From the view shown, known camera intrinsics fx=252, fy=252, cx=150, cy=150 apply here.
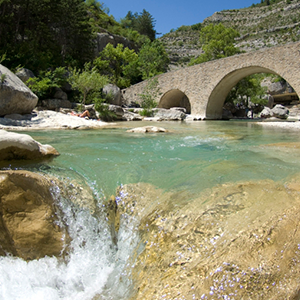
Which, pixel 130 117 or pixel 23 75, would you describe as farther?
pixel 130 117

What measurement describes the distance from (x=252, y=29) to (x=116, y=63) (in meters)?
54.1

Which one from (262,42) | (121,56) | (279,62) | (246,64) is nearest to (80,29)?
(121,56)

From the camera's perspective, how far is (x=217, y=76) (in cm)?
1977

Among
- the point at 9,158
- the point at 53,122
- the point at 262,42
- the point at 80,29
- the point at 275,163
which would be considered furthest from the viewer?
the point at 262,42

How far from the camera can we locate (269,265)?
1832 millimetres

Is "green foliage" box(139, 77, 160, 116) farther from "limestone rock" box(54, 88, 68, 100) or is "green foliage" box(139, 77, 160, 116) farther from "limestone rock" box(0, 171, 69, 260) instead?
"limestone rock" box(0, 171, 69, 260)

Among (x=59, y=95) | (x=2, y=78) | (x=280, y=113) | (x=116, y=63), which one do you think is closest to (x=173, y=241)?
(x=2, y=78)

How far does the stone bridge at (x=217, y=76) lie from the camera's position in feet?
51.4

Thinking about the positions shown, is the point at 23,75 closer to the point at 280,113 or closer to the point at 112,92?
the point at 112,92

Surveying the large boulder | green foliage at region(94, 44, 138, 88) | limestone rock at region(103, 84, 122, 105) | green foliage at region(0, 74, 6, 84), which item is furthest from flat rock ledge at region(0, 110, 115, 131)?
green foliage at region(94, 44, 138, 88)

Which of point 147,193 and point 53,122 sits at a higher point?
point 53,122

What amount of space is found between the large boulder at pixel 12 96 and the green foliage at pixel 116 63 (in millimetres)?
19352

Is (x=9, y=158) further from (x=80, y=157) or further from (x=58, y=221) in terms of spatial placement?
(x=58, y=221)

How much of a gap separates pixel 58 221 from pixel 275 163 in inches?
140
